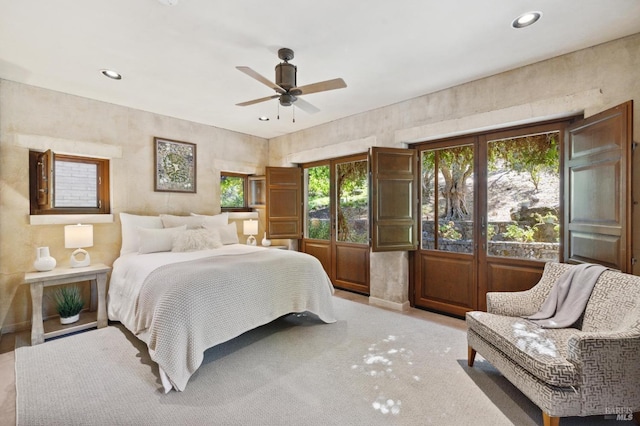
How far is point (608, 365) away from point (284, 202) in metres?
4.36

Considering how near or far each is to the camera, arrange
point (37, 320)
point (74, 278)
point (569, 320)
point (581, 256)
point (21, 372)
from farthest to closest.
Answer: point (74, 278), point (37, 320), point (581, 256), point (21, 372), point (569, 320)

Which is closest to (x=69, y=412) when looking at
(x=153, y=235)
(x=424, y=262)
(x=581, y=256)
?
(x=153, y=235)

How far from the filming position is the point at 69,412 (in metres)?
1.84

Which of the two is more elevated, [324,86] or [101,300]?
[324,86]

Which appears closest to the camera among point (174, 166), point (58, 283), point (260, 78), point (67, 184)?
point (260, 78)

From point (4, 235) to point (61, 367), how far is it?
181 cm

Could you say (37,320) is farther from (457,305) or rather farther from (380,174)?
(457,305)

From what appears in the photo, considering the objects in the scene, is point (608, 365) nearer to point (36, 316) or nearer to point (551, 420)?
point (551, 420)

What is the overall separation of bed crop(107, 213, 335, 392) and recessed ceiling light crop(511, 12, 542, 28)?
9.42 feet

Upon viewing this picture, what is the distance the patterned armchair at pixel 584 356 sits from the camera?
155 centimetres

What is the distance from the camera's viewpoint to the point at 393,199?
3.78m

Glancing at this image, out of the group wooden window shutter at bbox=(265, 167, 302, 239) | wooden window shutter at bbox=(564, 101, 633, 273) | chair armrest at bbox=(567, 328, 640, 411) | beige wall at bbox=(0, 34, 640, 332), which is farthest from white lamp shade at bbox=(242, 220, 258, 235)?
chair armrest at bbox=(567, 328, 640, 411)

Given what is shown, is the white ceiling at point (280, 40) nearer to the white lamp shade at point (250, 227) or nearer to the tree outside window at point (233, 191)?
the tree outside window at point (233, 191)

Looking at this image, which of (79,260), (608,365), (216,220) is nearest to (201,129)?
(216,220)
